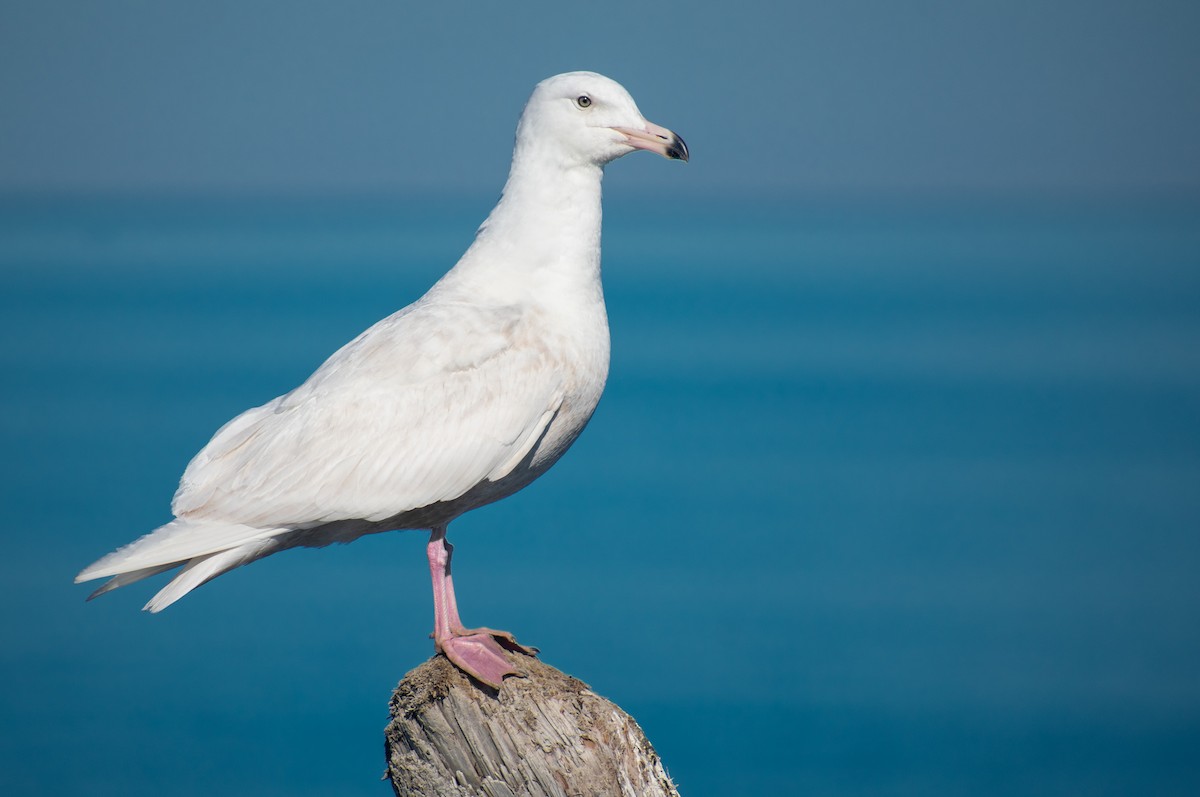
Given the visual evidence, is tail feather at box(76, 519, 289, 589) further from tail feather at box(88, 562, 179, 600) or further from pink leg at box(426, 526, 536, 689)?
pink leg at box(426, 526, 536, 689)

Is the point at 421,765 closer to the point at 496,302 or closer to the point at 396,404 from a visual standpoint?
the point at 396,404

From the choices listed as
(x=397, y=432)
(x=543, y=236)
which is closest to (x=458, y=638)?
(x=397, y=432)

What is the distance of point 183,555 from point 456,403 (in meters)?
1.16

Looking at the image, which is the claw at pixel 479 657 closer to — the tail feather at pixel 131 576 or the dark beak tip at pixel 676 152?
the tail feather at pixel 131 576

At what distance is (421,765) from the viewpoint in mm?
4449

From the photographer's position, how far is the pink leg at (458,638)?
4.64 meters

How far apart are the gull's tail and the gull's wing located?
61mm

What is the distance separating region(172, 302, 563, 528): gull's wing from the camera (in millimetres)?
4926

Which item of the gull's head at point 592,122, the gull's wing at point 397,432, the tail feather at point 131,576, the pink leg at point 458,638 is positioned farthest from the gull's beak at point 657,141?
the tail feather at point 131,576

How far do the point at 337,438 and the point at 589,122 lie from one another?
162cm

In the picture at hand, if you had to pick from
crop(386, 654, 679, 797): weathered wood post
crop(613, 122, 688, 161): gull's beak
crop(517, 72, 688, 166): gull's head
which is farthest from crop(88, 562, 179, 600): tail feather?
crop(613, 122, 688, 161): gull's beak

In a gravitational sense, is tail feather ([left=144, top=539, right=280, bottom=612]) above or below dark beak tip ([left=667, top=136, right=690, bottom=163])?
below

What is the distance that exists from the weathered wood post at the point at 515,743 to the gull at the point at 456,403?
18cm

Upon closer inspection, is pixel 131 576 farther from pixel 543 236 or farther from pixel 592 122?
pixel 592 122
